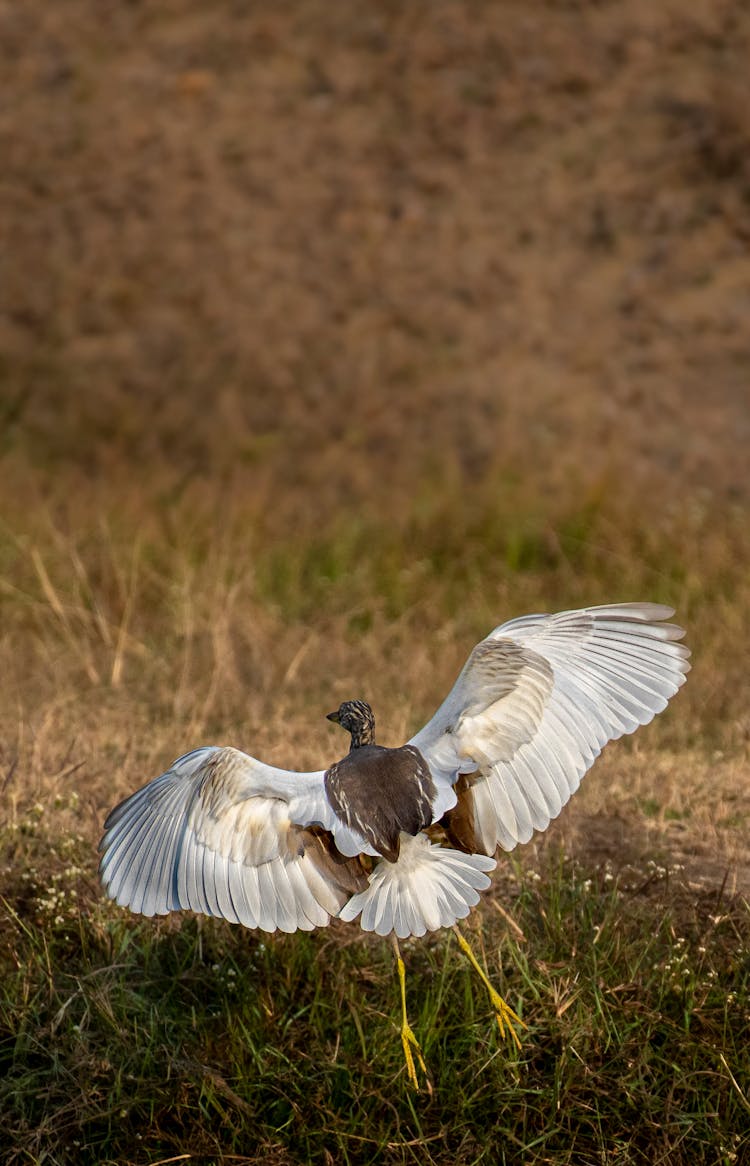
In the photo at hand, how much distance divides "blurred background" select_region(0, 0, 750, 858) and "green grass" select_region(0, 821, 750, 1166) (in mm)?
1156

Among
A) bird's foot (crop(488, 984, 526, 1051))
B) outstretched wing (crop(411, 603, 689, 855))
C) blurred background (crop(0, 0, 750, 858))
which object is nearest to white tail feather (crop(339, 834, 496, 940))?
outstretched wing (crop(411, 603, 689, 855))

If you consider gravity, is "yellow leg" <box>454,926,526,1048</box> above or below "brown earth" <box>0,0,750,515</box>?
below

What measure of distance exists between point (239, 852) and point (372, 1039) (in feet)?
2.27

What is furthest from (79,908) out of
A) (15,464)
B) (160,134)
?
(160,134)

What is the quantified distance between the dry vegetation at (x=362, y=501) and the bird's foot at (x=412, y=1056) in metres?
0.06

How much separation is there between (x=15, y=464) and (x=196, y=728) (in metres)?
3.46

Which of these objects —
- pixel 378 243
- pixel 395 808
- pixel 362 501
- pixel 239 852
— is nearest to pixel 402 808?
pixel 395 808

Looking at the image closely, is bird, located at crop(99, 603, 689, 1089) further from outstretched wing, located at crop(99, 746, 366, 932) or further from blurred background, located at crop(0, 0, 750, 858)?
blurred background, located at crop(0, 0, 750, 858)

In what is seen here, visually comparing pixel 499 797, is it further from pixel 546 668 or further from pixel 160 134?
pixel 160 134

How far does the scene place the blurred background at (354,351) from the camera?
6.11m

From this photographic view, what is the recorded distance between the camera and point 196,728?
5.01 meters

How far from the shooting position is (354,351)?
8.70m

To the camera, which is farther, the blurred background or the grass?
the blurred background

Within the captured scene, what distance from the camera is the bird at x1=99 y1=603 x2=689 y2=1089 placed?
3287mm
